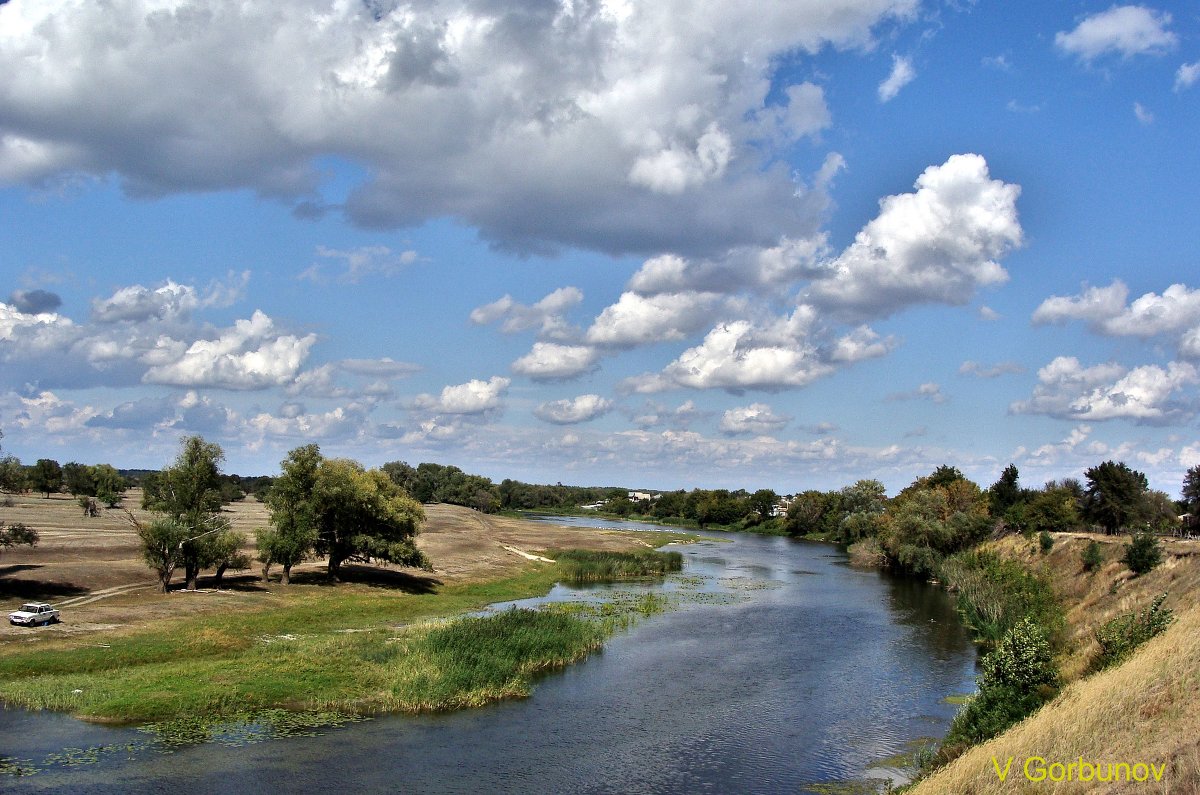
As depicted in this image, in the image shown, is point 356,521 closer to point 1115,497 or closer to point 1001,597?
point 1001,597

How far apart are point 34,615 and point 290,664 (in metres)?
16.5

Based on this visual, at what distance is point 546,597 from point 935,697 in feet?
137

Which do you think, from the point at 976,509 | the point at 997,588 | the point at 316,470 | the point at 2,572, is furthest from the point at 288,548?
the point at 976,509

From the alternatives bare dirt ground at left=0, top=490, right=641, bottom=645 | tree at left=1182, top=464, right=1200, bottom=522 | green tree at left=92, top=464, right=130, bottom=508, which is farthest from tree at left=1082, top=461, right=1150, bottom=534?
green tree at left=92, top=464, right=130, bottom=508

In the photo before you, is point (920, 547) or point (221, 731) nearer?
point (221, 731)

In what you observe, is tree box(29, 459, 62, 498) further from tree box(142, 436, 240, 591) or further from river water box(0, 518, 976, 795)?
river water box(0, 518, 976, 795)

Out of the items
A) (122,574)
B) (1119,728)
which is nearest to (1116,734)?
(1119,728)

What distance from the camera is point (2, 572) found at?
6288 cm

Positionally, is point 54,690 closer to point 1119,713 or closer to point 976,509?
point 1119,713

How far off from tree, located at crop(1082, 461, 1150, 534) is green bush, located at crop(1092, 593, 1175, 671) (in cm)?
8309

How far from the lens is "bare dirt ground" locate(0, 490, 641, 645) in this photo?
5509 cm

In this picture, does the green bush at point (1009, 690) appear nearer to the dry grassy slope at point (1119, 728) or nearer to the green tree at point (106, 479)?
the dry grassy slope at point (1119, 728)

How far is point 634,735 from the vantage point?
36.5 metres

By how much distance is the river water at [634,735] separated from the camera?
98.0 feet
